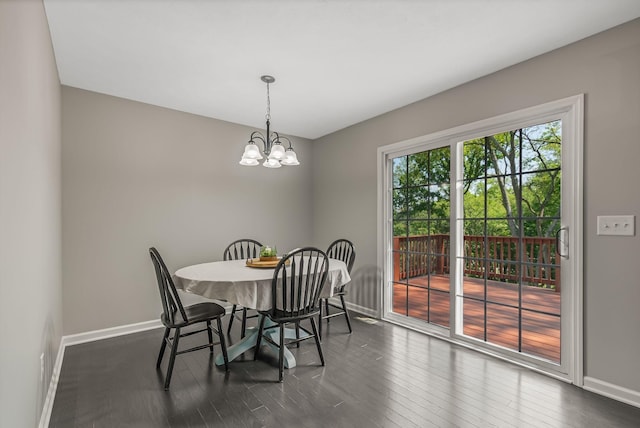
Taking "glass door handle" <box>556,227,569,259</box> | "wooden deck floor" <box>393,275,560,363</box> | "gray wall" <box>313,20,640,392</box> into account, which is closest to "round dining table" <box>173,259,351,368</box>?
"wooden deck floor" <box>393,275,560,363</box>

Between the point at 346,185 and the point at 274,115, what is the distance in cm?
131

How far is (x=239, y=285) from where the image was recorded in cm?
218

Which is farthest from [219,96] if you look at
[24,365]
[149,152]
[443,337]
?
[443,337]

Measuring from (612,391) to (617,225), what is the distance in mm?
1098

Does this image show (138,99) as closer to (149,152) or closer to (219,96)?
(149,152)

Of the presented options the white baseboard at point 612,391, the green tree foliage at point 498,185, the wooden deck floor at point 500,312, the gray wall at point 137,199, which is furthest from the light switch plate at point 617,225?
the gray wall at point 137,199

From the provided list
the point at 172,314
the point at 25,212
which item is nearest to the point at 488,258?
the point at 172,314

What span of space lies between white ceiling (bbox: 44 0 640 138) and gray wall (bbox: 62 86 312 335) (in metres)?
0.37

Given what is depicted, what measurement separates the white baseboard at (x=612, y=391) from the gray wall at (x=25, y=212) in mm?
3159

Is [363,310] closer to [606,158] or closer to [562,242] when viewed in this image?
[562,242]

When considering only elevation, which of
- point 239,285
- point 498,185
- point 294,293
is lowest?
point 294,293

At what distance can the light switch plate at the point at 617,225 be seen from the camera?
79.5 inches

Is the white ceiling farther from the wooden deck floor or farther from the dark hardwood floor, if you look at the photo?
the dark hardwood floor

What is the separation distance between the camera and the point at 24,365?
137 cm
